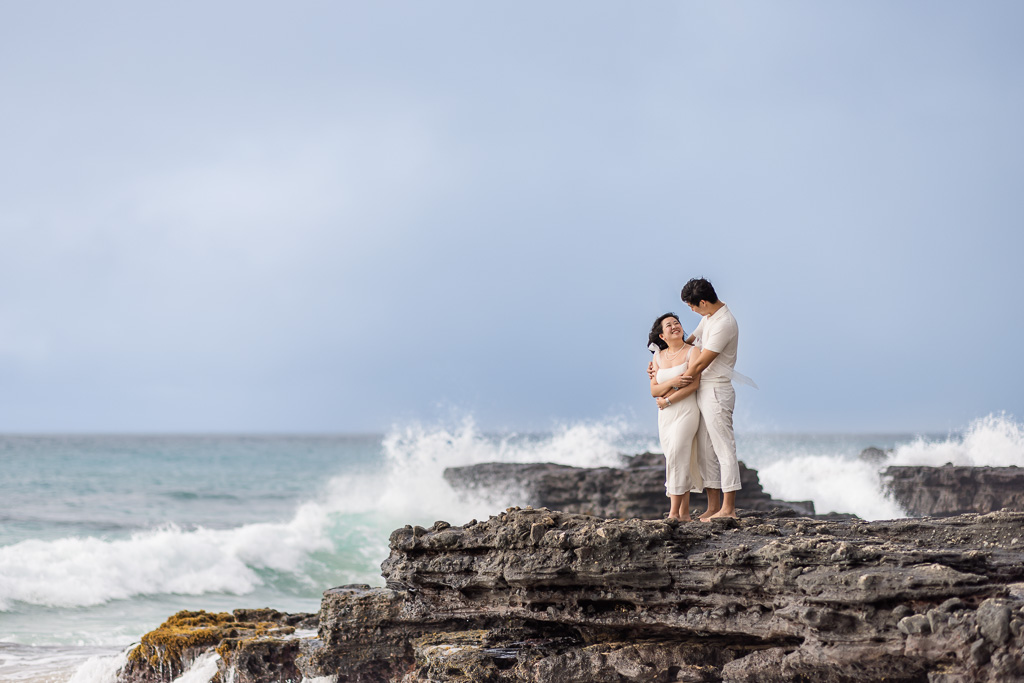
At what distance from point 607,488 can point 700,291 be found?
6553 millimetres

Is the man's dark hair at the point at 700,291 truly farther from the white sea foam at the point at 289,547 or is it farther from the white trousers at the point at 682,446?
the white sea foam at the point at 289,547

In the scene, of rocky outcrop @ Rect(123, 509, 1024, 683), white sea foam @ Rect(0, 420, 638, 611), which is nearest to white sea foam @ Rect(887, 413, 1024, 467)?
white sea foam @ Rect(0, 420, 638, 611)

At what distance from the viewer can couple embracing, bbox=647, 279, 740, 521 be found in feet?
16.4

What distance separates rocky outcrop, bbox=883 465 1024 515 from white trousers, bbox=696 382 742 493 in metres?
5.76

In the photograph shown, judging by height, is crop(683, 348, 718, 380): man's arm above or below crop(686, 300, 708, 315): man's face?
below

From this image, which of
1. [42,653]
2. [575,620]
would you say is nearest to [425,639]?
[575,620]

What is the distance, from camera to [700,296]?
510 centimetres

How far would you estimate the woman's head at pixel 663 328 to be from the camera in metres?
5.46

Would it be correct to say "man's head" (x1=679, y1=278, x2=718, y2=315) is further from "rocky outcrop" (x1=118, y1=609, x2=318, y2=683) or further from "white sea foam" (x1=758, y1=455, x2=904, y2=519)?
"white sea foam" (x1=758, y1=455, x2=904, y2=519)

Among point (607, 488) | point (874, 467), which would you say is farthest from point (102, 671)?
point (874, 467)

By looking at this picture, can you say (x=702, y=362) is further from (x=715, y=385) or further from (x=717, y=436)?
(x=717, y=436)

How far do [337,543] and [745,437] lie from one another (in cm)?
2352

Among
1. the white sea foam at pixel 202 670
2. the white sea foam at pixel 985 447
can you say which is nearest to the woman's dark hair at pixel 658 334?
the white sea foam at pixel 202 670

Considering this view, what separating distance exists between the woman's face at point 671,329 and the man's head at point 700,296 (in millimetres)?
269
